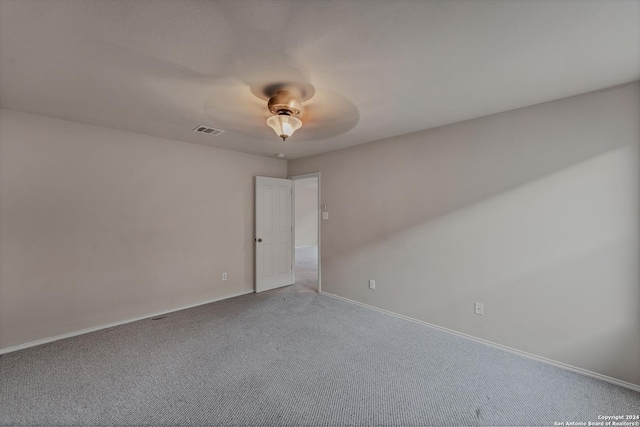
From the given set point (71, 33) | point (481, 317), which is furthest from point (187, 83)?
point (481, 317)

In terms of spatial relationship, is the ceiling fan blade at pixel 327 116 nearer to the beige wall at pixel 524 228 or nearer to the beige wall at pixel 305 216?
the beige wall at pixel 524 228

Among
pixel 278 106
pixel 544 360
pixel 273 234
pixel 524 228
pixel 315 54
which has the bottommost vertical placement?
pixel 544 360

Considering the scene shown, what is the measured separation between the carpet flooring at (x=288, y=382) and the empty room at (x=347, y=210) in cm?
2

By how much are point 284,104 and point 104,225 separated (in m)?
2.69

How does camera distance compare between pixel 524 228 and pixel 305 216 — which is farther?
pixel 305 216

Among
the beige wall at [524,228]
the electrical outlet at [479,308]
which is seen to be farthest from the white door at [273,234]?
the electrical outlet at [479,308]

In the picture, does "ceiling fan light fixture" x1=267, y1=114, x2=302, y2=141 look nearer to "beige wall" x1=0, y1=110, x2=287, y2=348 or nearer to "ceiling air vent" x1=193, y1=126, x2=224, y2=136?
"ceiling air vent" x1=193, y1=126, x2=224, y2=136

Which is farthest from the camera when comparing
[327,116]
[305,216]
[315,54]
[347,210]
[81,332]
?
[305,216]

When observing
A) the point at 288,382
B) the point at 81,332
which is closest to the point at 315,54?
the point at 288,382

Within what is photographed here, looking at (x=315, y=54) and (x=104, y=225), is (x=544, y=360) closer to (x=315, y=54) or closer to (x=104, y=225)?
(x=315, y=54)

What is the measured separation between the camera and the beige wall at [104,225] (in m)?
2.57

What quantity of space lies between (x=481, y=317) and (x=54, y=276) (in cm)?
466

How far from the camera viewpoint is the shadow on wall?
2064 mm

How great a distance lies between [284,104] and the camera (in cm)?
215
